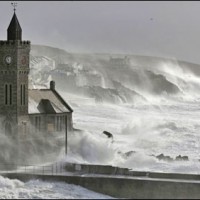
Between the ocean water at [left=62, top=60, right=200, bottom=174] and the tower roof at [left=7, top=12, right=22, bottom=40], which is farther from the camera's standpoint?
the ocean water at [left=62, top=60, right=200, bottom=174]

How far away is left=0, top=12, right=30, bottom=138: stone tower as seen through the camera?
33781 mm

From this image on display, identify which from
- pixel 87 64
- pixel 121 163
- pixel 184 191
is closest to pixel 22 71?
pixel 121 163

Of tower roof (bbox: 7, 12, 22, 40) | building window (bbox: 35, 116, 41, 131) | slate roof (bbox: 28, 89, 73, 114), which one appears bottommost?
building window (bbox: 35, 116, 41, 131)

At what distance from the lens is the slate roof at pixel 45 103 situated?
35566mm

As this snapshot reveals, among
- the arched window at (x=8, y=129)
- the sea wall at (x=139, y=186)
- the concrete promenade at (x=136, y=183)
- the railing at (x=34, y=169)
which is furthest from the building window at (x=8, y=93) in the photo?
the sea wall at (x=139, y=186)

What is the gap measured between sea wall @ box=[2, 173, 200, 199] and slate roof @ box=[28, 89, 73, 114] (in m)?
6.49

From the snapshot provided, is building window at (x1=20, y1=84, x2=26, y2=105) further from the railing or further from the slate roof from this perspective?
the railing

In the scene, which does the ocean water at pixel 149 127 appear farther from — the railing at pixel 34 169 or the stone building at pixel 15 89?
the stone building at pixel 15 89

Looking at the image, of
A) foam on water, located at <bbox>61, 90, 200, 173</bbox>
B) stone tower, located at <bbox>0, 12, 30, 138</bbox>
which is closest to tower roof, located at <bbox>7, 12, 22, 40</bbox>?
stone tower, located at <bbox>0, 12, 30, 138</bbox>

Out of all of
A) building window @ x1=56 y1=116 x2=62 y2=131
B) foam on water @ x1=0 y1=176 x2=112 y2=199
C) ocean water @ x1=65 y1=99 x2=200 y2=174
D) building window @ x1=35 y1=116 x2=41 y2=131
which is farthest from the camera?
building window @ x1=56 y1=116 x2=62 y2=131

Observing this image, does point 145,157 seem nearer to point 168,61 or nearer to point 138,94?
point 138,94

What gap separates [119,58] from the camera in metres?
92.0

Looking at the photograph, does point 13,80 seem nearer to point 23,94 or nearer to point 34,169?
point 23,94

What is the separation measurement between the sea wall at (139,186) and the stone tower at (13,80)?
17.3ft
